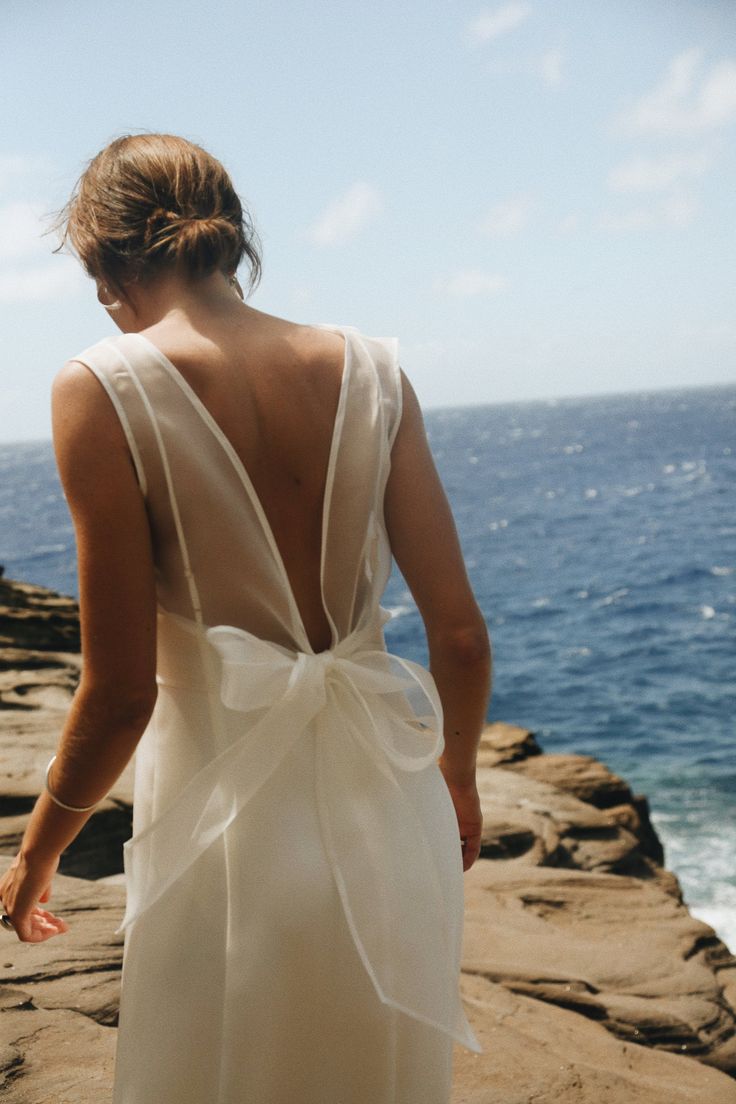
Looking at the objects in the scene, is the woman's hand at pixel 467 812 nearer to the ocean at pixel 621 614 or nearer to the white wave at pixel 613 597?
the ocean at pixel 621 614

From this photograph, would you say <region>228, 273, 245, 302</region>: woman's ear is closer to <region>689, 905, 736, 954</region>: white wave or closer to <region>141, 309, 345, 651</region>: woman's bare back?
<region>141, 309, 345, 651</region>: woman's bare back

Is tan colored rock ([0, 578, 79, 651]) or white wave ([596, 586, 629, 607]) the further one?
white wave ([596, 586, 629, 607])

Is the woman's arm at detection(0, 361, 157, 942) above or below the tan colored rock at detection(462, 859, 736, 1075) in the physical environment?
above

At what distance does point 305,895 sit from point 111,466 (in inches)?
29.8

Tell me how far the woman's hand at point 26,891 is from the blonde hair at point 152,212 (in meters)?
1.02

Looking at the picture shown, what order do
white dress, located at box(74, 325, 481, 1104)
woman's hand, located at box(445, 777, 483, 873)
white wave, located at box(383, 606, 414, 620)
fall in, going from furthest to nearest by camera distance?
white wave, located at box(383, 606, 414, 620) < woman's hand, located at box(445, 777, 483, 873) < white dress, located at box(74, 325, 481, 1104)

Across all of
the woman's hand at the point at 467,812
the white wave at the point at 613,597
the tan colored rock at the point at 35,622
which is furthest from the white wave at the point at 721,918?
the white wave at the point at 613,597

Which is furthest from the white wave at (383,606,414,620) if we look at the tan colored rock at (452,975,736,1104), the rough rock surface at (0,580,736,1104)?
the tan colored rock at (452,975,736,1104)

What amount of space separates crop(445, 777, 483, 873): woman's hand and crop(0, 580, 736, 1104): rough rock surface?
50.0 inches

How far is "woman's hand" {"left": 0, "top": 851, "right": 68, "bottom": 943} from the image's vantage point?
5.95 ft

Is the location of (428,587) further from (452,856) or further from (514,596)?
(514,596)

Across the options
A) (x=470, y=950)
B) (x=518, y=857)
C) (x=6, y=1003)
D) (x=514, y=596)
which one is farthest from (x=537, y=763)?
(x=514, y=596)

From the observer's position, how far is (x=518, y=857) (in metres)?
5.89

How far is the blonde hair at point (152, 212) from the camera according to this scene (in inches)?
66.1
